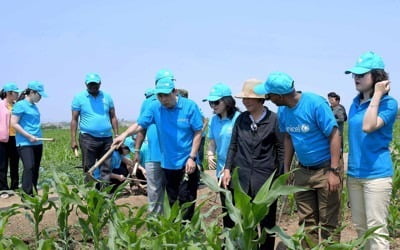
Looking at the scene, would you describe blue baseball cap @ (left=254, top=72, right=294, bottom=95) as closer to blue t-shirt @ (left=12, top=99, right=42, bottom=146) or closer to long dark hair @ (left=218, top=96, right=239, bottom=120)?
long dark hair @ (left=218, top=96, right=239, bottom=120)

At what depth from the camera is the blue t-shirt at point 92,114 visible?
260 inches

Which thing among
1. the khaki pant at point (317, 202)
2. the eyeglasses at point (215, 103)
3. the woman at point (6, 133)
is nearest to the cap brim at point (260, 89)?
the khaki pant at point (317, 202)

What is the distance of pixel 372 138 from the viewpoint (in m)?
3.54

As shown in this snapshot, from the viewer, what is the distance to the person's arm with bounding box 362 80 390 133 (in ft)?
11.1

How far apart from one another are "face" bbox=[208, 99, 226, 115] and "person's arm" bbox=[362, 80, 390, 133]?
1.71 meters

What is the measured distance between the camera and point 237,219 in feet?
9.01

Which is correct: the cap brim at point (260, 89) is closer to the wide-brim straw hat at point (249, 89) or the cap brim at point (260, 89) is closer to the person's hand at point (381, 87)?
the wide-brim straw hat at point (249, 89)

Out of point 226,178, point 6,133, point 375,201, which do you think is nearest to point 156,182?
point 226,178

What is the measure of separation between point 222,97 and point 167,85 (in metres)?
0.55

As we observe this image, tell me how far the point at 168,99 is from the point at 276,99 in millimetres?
1222

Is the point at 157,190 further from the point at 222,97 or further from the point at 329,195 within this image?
the point at 329,195

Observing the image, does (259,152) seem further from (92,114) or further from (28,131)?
(28,131)

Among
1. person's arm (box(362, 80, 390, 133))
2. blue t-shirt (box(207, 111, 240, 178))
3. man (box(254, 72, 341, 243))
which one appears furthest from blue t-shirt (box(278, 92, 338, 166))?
blue t-shirt (box(207, 111, 240, 178))

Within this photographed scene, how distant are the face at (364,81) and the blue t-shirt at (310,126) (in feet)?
1.02
